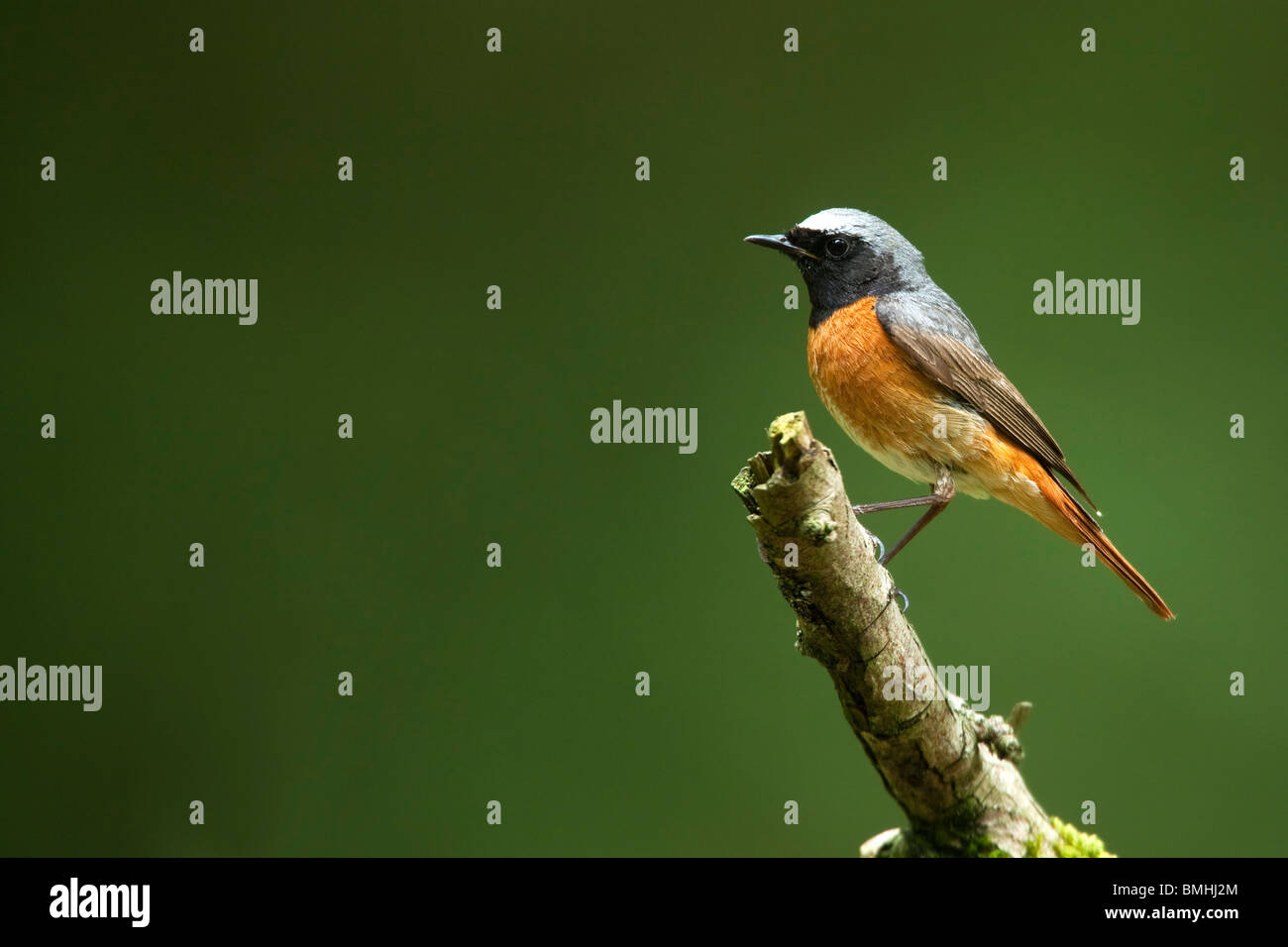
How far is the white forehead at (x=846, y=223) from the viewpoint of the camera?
385cm

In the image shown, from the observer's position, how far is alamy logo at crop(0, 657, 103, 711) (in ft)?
17.9

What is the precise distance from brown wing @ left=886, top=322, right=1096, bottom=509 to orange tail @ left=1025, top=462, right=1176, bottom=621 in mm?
62

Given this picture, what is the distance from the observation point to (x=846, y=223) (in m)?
3.85

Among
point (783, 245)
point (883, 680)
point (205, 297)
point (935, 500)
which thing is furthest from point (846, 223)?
point (205, 297)

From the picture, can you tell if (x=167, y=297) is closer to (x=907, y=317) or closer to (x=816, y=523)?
(x=907, y=317)

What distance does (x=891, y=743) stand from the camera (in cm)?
283

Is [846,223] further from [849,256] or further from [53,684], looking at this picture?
[53,684]

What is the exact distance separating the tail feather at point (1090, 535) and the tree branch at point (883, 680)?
826mm

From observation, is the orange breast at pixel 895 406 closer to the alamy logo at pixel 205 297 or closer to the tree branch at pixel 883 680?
the tree branch at pixel 883 680

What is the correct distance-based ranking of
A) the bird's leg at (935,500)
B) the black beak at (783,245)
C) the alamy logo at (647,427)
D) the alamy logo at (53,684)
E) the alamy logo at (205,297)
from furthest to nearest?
the alamy logo at (205,297)
the alamy logo at (647,427)
the alamy logo at (53,684)
the black beak at (783,245)
the bird's leg at (935,500)

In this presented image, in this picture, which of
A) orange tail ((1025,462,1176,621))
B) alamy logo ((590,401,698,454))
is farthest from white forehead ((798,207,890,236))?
alamy logo ((590,401,698,454))

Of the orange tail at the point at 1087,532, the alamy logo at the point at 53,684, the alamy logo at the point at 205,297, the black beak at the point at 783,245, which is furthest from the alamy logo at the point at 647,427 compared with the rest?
the alamy logo at the point at 53,684

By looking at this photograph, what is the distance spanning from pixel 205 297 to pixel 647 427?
2.29 metres

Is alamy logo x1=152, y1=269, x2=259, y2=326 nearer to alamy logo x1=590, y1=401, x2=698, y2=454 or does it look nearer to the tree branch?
alamy logo x1=590, y1=401, x2=698, y2=454
